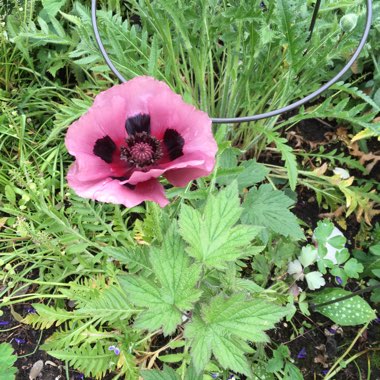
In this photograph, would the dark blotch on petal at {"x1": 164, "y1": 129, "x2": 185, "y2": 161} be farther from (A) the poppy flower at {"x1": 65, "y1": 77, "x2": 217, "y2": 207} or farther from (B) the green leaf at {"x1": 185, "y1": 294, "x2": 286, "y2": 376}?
(B) the green leaf at {"x1": 185, "y1": 294, "x2": 286, "y2": 376}

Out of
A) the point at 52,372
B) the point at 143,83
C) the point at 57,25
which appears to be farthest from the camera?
the point at 57,25

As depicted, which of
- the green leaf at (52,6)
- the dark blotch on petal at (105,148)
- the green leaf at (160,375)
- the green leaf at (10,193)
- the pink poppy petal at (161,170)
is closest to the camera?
the pink poppy petal at (161,170)

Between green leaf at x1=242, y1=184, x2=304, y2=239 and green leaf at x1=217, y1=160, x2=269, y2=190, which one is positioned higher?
green leaf at x1=217, y1=160, x2=269, y2=190

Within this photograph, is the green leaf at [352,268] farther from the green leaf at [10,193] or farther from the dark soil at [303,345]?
the green leaf at [10,193]

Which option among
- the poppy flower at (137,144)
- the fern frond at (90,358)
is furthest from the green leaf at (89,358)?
the poppy flower at (137,144)

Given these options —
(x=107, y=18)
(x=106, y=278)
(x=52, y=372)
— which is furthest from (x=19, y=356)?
(x=107, y=18)

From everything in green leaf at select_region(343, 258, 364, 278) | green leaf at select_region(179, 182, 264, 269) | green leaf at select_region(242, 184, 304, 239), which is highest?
green leaf at select_region(179, 182, 264, 269)

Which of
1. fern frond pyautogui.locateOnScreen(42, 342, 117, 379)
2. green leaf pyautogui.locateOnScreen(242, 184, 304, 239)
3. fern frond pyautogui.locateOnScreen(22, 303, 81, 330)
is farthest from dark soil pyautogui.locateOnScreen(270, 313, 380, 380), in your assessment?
fern frond pyautogui.locateOnScreen(22, 303, 81, 330)

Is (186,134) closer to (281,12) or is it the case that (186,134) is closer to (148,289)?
(148,289)
